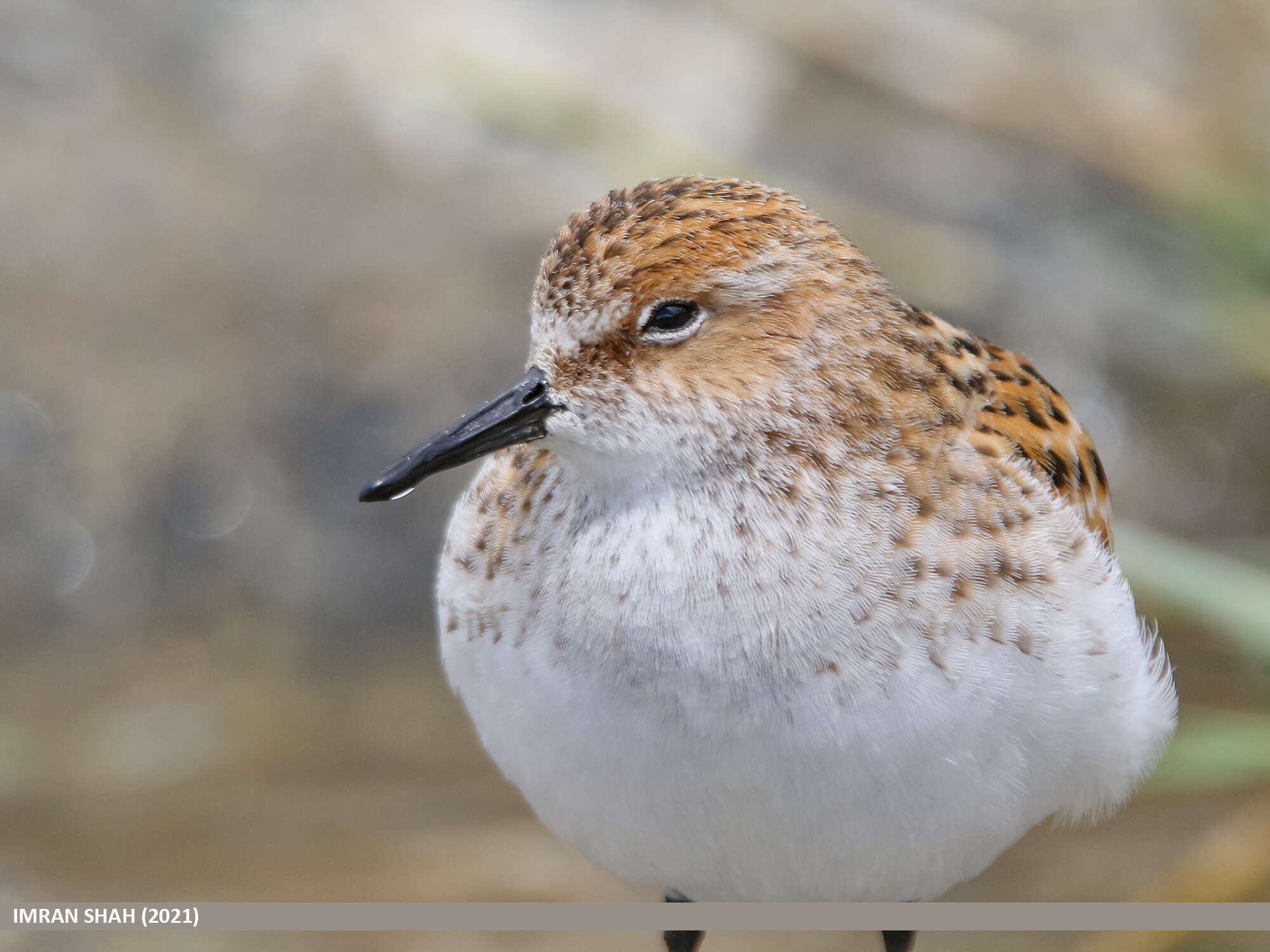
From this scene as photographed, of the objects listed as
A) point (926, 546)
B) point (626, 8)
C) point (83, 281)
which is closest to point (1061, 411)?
point (926, 546)

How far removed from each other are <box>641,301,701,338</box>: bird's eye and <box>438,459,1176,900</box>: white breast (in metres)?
0.32

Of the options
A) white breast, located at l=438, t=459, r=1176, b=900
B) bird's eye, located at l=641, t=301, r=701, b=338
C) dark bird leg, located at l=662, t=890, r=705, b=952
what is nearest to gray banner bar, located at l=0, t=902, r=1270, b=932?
white breast, located at l=438, t=459, r=1176, b=900

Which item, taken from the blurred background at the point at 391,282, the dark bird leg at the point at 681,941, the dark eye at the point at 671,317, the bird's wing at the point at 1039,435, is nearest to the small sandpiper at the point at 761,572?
the dark eye at the point at 671,317

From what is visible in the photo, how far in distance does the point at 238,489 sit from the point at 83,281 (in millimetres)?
1327

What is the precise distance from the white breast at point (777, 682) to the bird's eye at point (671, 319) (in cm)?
32

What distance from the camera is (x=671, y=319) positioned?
118 inches

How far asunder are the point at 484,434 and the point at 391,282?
4.77 meters

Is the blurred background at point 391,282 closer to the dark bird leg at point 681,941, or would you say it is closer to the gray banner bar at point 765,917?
the dark bird leg at point 681,941

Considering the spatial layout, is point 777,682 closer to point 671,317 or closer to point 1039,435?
point 671,317

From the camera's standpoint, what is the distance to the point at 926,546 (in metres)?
2.97

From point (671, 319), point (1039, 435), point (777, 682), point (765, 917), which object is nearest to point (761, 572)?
point (777, 682)

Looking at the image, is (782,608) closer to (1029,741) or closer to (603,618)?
(603,618)

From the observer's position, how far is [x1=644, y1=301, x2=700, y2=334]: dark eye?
2.98 metres

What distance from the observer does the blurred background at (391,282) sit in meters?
6.97
